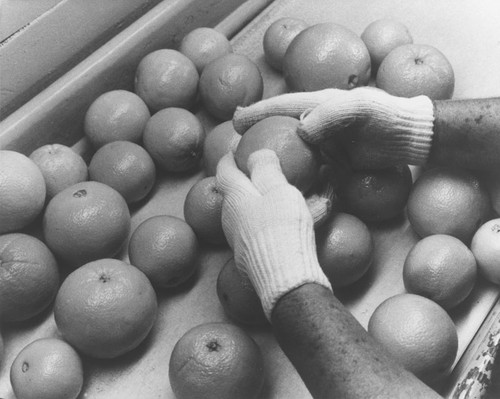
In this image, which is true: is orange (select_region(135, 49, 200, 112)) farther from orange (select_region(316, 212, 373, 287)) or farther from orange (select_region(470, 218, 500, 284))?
orange (select_region(470, 218, 500, 284))

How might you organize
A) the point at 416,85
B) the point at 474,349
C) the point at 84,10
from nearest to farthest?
1. the point at 474,349
2. the point at 416,85
3. the point at 84,10

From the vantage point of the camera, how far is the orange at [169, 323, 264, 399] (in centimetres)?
135

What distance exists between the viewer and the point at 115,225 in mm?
1610

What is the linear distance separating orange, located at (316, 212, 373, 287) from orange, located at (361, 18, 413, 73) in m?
0.65

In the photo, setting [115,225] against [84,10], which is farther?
[84,10]

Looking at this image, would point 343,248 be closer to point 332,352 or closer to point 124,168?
point 332,352

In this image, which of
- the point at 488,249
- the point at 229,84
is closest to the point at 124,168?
the point at 229,84

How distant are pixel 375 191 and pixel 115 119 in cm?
75

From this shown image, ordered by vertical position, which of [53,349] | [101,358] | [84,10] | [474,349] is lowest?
[474,349]

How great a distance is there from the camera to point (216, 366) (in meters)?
1.35

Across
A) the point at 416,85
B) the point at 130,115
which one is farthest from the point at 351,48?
the point at 130,115

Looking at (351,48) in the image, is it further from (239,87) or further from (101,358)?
(101,358)

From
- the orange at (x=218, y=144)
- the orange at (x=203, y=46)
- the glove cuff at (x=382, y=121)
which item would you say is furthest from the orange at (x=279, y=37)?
the glove cuff at (x=382, y=121)

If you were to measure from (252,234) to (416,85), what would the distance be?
0.72m
